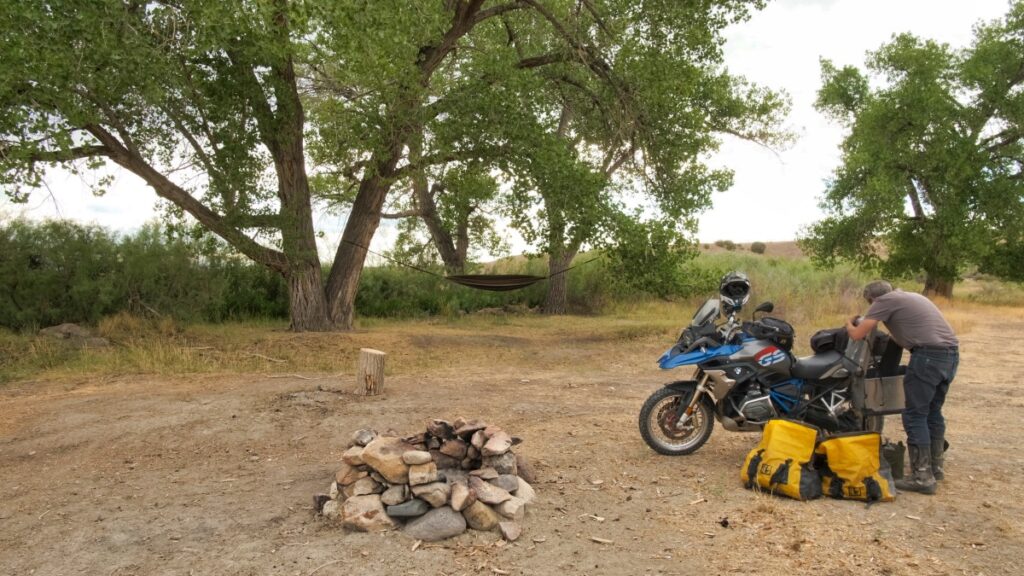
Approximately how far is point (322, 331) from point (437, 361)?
3.25m

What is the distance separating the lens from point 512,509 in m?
4.47

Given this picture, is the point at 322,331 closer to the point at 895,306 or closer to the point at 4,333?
the point at 4,333

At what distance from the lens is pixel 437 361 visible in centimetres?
1168

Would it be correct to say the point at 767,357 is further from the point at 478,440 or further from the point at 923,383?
the point at 478,440

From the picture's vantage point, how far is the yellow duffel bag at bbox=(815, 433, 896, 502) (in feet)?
15.9

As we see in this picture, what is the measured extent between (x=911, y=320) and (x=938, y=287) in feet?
75.0

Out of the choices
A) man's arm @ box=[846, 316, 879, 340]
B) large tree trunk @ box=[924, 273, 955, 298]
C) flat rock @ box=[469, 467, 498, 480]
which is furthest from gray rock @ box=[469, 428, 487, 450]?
large tree trunk @ box=[924, 273, 955, 298]

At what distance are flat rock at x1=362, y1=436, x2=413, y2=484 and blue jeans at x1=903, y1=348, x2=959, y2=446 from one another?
3.33 metres

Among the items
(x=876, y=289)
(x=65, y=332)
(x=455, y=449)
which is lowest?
(x=455, y=449)

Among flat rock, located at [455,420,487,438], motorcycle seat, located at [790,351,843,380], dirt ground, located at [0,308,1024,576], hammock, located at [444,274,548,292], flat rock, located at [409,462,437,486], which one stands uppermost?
hammock, located at [444,274,548,292]

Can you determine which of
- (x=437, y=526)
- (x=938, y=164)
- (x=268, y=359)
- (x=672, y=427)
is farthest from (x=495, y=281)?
(x=938, y=164)

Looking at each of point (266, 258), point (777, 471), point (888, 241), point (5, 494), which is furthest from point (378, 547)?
point (888, 241)

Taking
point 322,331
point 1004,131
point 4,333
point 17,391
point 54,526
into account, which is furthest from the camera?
point 1004,131

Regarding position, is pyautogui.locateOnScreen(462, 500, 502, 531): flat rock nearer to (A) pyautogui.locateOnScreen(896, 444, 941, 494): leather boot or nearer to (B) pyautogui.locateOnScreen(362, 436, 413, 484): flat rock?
(B) pyautogui.locateOnScreen(362, 436, 413, 484): flat rock
